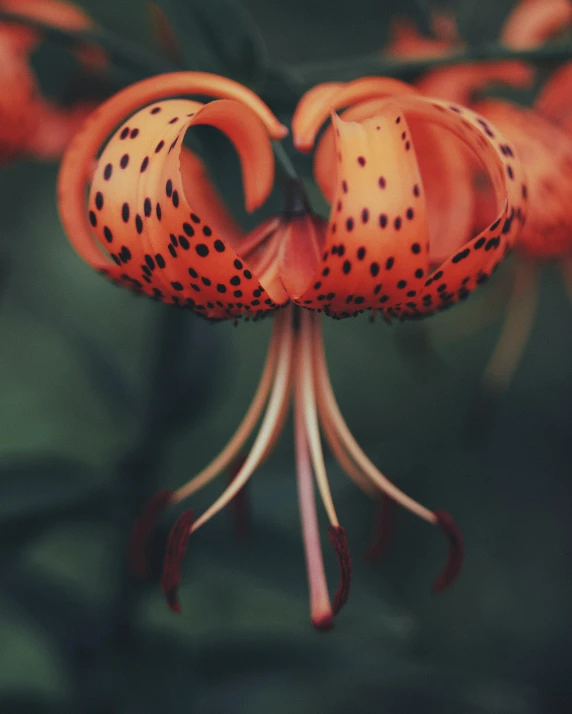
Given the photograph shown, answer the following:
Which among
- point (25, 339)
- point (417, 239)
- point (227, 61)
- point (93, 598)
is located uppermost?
point (227, 61)

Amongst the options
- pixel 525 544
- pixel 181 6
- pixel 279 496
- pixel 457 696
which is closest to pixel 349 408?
pixel 525 544

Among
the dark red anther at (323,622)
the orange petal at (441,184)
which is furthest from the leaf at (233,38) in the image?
the dark red anther at (323,622)

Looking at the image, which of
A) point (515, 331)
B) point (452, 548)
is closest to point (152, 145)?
point (452, 548)

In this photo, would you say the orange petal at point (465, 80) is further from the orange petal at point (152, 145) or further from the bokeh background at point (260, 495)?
the orange petal at point (152, 145)

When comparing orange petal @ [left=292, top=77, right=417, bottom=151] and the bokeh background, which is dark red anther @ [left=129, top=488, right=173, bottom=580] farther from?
orange petal @ [left=292, top=77, right=417, bottom=151]

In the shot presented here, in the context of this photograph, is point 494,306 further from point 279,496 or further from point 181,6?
point 181,6

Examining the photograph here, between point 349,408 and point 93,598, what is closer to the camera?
point 93,598

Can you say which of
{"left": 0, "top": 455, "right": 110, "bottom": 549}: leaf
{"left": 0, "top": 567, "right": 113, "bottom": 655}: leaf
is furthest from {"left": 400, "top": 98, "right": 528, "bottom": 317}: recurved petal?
{"left": 0, "top": 567, "right": 113, "bottom": 655}: leaf

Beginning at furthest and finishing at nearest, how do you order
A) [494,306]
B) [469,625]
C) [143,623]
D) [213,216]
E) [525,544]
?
1. [525,544]
2. [469,625]
3. [494,306]
4. [143,623]
5. [213,216]
